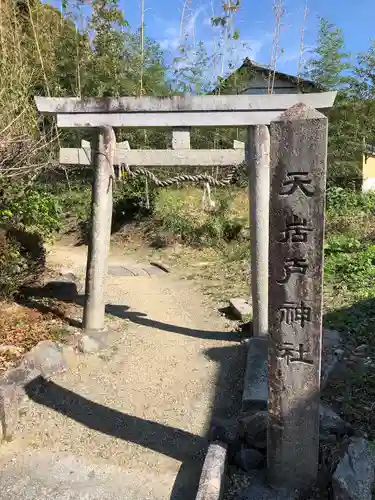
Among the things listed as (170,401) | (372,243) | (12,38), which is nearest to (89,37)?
(12,38)

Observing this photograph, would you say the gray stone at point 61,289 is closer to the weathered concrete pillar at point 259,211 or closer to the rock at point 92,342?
the rock at point 92,342

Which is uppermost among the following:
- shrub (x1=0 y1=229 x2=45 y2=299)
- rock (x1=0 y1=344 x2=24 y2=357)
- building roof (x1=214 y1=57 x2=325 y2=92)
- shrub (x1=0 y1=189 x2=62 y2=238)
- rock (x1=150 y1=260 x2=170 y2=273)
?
building roof (x1=214 y1=57 x2=325 y2=92)

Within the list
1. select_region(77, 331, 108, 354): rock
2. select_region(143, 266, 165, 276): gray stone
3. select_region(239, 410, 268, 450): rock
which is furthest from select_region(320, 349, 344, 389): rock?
select_region(143, 266, 165, 276): gray stone

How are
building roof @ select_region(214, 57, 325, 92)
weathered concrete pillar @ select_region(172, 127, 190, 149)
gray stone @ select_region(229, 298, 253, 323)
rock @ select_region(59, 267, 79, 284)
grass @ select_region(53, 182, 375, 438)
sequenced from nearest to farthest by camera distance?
1. grass @ select_region(53, 182, 375, 438)
2. weathered concrete pillar @ select_region(172, 127, 190, 149)
3. gray stone @ select_region(229, 298, 253, 323)
4. rock @ select_region(59, 267, 79, 284)
5. building roof @ select_region(214, 57, 325, 92)

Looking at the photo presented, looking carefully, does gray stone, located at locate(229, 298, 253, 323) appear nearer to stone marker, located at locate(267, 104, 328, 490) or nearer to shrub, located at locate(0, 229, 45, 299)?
shrub, located at locate(0, 229, 45, 299)

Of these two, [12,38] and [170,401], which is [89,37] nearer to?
[12,38]

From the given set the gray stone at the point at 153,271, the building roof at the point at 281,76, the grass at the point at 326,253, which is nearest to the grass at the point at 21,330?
the grass at the point at 326,253

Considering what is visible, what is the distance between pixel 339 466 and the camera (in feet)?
7.84

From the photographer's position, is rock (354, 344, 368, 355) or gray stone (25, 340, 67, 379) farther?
rock (354, 344, 368, 355)

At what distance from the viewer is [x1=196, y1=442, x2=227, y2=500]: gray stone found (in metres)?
2.34

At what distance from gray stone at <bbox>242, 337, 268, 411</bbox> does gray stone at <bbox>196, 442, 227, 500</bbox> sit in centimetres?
68

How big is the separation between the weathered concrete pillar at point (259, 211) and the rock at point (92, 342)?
1.71m

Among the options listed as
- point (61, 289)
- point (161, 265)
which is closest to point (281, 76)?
point (161, 265)

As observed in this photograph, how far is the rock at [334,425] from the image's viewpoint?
290 centimetres
